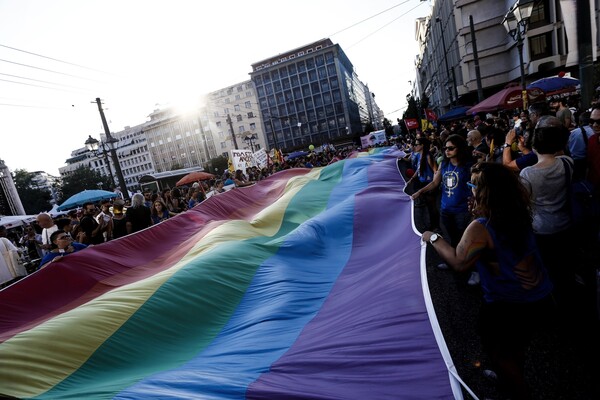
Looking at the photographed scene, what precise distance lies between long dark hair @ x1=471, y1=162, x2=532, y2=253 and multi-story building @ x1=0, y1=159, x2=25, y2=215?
159ft

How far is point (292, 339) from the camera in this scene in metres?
2.17

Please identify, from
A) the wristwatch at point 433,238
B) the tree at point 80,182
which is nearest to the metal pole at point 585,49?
the wristwatch at point 433,238

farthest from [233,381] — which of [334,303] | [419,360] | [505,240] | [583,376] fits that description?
[583,376]

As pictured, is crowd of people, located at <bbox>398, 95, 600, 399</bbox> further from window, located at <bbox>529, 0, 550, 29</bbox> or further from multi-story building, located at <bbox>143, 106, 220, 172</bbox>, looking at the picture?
multi-story building, located at <bbox>143, 106, 220, 172</bbox>

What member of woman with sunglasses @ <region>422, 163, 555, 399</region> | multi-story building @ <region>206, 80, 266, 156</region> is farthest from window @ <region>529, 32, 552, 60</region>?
multi-story building @ <region>206, 80, 266, 156</region>

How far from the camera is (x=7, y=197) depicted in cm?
3872

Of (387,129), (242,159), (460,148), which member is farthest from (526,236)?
(387,129)

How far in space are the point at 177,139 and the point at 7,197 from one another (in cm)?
6377

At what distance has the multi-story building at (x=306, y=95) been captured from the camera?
7638cm

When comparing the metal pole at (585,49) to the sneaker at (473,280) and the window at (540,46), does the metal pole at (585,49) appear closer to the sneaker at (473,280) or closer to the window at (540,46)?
the sneaker at (473,280)

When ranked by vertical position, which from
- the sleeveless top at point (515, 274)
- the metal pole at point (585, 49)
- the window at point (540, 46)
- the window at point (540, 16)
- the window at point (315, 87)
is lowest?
→ the sleeveless top at point (515, 274)

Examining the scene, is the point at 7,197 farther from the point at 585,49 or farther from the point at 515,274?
A: the point at 585,49

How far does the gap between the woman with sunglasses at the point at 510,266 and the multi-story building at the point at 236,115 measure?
83.3 metres

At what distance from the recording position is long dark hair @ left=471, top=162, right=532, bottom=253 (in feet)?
6.80
